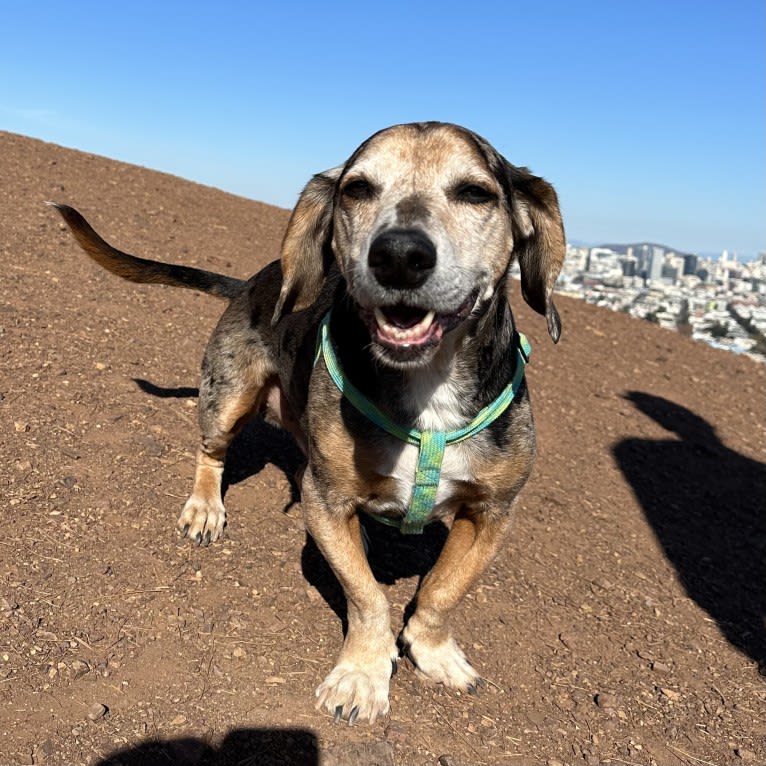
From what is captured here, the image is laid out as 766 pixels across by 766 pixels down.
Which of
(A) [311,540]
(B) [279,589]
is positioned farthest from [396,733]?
(A) [311,540]

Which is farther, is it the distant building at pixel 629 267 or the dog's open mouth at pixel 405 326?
the distant building at pixel 629 267

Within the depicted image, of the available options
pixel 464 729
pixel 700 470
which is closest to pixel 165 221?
pixel 700 470

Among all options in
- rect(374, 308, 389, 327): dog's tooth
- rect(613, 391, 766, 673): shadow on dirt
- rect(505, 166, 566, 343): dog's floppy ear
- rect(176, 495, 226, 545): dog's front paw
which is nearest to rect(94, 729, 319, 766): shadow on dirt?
rect(176, 495, 226, 545): dog's front paw

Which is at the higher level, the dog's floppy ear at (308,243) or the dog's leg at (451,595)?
A: the dog's floppy ear at (308,243)

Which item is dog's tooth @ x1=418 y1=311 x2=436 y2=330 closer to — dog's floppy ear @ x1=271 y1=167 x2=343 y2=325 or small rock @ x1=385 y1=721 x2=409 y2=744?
dog's floppy ear @ x1=271 y1=167 x2=343 y2=325

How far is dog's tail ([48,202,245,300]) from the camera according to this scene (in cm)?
431

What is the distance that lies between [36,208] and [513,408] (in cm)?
782

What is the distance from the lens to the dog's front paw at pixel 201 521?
13.7ft

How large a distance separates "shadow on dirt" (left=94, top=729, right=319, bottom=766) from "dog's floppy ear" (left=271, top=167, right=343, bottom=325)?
1.70 meters

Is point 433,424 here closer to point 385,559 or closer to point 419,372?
point 419,372

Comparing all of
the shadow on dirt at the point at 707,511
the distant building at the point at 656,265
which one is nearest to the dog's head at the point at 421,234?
the shadow on dirt at the point at 707,511

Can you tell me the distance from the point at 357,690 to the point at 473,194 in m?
2.06

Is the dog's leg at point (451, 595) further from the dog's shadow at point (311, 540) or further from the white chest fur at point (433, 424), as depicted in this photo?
the dog's shadow at point (311, 540)

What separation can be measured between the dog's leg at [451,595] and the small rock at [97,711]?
1.35 metres
